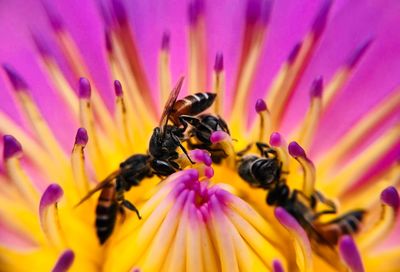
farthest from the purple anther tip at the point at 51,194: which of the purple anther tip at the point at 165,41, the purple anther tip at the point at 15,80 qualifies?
the purple anther tip at the point at 165,41

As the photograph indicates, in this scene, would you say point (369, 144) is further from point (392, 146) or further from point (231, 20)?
point (231, 20)

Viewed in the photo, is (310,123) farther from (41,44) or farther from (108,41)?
(41,44)

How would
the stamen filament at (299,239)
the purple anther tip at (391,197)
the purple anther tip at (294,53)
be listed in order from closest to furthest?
1. the stamen filament at (299,239)
2. the purple anther tip at (391,197)
3. the purple anther tip at (294,53)

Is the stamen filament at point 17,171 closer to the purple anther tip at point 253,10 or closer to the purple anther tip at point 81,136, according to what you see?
the purple anther tip at point 81,136

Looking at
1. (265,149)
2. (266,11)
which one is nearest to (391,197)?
(265,149)

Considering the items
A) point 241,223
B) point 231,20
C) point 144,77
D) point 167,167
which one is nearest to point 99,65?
point 144,77
